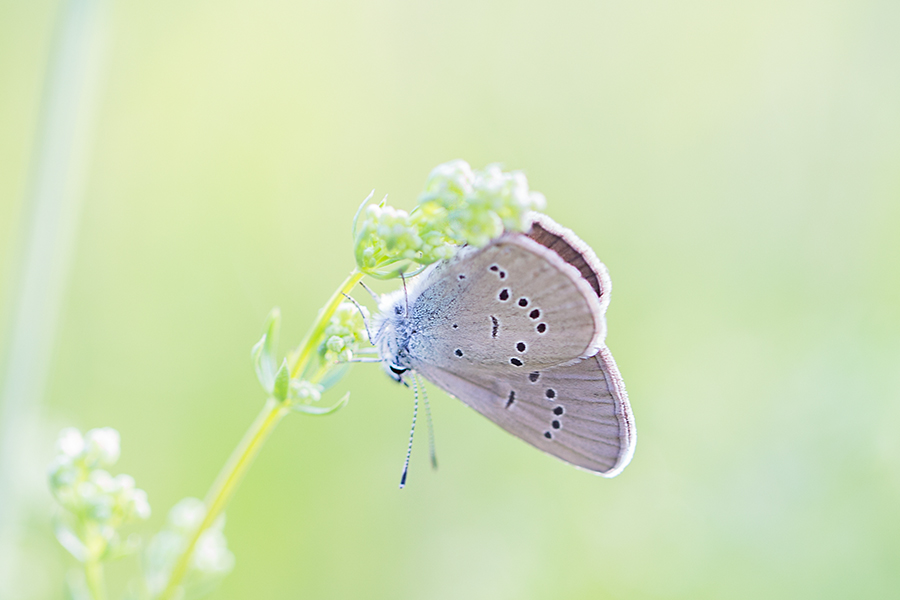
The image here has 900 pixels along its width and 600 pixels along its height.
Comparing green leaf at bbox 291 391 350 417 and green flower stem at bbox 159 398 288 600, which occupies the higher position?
green leaf at bbox 291 391 350 417

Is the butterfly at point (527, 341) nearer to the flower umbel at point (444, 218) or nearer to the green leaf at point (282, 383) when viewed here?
the flower umbel at point (444, 218)

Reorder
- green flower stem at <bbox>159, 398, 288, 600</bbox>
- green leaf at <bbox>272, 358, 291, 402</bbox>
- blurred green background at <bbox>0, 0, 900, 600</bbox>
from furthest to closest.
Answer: blurred green background at <bbox>0, 0, 900, 600</bbox>, green flower stem at <bbox>159, 398, 288, 600</bbox>, green leaf at <bbox>272, 358, 291, 402</bbox>

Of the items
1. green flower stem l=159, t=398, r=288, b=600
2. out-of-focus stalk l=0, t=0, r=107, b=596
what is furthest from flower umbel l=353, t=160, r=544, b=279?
out-of-focus stalk l=0, t=0, r=107, b=596

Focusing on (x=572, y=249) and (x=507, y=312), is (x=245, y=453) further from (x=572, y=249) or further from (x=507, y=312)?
(x=572, y=249)

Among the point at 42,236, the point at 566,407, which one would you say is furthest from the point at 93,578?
the point at 566,407

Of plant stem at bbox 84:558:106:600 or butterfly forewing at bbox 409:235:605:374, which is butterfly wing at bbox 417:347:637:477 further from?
plant stem at bbox 84:558:106:600

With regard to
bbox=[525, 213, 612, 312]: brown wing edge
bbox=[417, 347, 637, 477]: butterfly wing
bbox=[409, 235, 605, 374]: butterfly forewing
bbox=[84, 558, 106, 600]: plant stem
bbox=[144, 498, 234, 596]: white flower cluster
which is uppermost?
bbox=[525, 213, 612, 312]: brown wing edge
